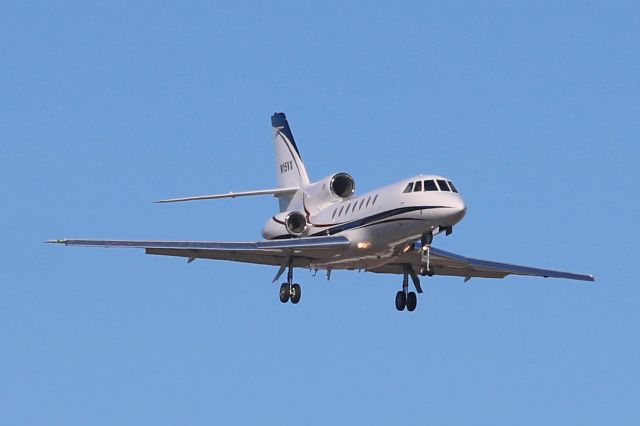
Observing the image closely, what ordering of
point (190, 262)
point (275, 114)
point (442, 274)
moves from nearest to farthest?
point (190, 262) → point (442, 274) → point (275, 114)

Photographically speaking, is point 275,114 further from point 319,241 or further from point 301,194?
point 319,241

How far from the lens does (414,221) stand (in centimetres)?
3744

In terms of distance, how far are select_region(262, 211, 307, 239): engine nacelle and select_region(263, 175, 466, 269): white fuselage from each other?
0.28 ft

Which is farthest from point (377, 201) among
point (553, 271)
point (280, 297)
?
point (553, 271)

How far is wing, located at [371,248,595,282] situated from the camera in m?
41.1

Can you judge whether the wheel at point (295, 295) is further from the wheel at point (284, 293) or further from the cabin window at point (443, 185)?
the cabin window at point (443, 185)

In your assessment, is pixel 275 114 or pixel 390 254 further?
pixel 275 114

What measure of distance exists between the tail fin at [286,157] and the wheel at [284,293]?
17.1 feet

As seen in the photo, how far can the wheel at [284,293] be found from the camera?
134ft

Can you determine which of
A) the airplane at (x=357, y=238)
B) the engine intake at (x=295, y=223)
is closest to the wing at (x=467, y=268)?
the airplane at (x=357, y=238)

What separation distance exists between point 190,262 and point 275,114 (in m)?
9.93

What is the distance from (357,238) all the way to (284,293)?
9.63ft

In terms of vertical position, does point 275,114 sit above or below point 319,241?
above

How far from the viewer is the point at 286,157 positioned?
157 ft
